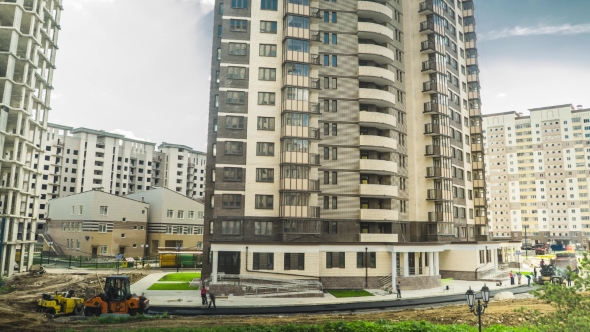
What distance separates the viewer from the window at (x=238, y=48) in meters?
49.2

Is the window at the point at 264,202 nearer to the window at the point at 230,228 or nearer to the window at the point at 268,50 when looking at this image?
the window at the point at 230,228

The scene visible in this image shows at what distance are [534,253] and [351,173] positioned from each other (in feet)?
301

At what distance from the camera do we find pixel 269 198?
48.0 meters

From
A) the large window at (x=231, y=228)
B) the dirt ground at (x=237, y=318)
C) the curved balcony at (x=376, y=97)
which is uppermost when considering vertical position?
the curved balcony at (x=376, y=97)

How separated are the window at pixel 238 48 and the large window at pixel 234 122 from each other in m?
8.02

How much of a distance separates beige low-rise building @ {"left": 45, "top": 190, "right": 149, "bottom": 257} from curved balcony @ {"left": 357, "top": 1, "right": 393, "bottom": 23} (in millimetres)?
57713

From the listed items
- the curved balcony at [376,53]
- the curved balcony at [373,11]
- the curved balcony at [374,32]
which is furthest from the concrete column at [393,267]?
the curved balcony at [373,11]

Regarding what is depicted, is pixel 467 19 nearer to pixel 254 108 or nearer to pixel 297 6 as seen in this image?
pixel 297 6

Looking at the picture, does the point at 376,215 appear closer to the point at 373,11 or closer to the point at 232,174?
the point at 232,174

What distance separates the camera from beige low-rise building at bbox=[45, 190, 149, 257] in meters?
77.0

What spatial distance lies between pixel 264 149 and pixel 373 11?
25964mm

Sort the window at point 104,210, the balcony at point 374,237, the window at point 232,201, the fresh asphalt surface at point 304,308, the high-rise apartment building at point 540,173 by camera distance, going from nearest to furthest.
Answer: the fresh asphalt surface at point 304,308, the window at point 232,201, the balcony at point 374,237, the window at point 104,210, the high-rise apartment building at point 540,173

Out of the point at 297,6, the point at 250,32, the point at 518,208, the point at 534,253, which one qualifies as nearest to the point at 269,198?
the point at 250,32

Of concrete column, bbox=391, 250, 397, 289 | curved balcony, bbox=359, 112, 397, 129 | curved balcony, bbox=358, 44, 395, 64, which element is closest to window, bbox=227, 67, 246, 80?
curved balcony, bbox=359, 112, 397, 129
